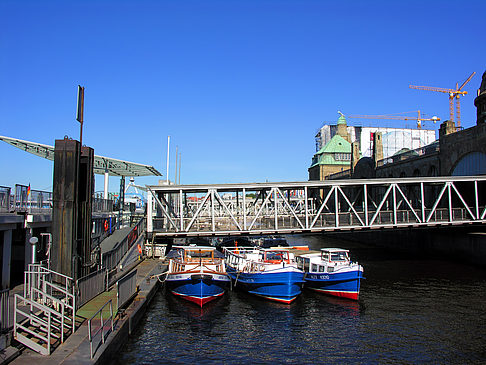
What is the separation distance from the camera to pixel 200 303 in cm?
2609

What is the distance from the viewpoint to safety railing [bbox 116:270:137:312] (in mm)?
18336

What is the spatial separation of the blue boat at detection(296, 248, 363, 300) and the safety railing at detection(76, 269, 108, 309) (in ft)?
48.7

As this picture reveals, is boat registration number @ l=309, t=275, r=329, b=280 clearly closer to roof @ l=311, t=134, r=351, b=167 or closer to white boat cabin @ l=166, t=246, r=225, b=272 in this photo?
white boat cabin @ l=166, t=246, r=225, b=272

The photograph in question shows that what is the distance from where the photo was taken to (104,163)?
43438mm

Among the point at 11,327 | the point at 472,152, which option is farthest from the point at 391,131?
the point at 11,327

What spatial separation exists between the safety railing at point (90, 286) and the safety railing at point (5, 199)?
6.36 metres

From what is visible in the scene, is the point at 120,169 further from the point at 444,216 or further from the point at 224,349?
the point at 444,216

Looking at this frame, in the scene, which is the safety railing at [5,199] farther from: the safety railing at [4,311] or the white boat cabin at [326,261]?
the white boat cabin at [326,261]

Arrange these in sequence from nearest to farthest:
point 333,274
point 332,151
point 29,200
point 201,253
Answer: point 29,200 → point 333,274 → point 201,253 → point 332,151

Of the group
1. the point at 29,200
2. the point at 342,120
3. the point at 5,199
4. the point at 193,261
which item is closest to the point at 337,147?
the point at 342,120

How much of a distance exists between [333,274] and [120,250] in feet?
49.9

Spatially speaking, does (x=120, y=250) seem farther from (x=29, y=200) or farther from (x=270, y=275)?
(x=270, y=275)

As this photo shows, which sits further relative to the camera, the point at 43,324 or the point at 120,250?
the point at 120,250

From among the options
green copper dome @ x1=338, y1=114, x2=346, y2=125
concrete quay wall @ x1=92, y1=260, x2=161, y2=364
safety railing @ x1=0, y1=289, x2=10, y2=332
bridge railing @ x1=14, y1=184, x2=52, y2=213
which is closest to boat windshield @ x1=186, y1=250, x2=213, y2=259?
concrete quay wall @ x1=92, y1=260, x2=161, y2=364
